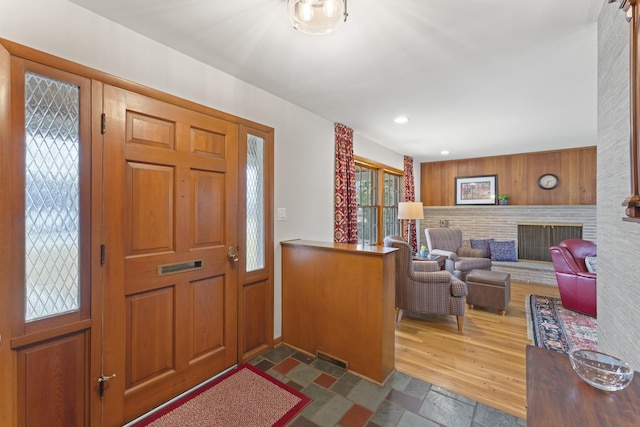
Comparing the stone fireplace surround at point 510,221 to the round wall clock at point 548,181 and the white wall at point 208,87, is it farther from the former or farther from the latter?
the white wall at point 208,87

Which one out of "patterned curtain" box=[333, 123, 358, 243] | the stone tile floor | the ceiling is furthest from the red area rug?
the ceiling

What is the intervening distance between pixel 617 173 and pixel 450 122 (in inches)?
98.0

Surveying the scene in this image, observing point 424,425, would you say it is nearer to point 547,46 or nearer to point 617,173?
point 617,173

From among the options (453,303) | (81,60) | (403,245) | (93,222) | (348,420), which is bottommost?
(348,420)

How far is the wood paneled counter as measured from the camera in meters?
Result: 2.12

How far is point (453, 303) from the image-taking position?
9.70 feet

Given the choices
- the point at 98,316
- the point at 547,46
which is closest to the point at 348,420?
the point at 98,316

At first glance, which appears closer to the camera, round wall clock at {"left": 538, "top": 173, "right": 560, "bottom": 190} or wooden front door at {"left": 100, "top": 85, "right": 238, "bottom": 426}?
wooden front door at {"left": 100, "top": 85, "right": 238, "bottom": 426}

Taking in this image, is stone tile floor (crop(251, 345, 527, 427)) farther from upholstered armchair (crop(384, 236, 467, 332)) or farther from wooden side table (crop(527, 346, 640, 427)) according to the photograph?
→ wooden side table (crop(527, 346, 640, 427))

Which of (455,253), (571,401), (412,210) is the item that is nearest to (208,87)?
(571,401)

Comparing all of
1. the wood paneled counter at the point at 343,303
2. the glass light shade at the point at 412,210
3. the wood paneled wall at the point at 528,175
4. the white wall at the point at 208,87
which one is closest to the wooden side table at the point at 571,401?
the wood paneled counter at the point at 343,303

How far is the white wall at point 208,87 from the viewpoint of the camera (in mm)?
1410

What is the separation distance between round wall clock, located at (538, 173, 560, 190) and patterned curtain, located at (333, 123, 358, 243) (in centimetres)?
416

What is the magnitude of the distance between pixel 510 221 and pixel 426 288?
372 centimetres
